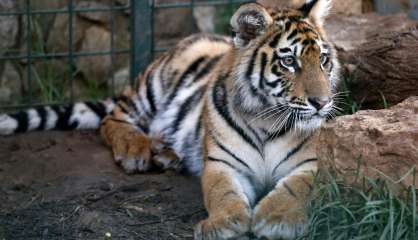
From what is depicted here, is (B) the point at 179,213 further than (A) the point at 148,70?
No

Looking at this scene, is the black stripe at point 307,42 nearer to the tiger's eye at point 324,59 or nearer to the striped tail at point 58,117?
the tiger's eye at point 324,59

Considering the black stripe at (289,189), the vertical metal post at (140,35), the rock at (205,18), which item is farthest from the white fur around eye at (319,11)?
the rock at (205,18)

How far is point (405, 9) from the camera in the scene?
6297mm

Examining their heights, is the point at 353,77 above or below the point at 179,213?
above

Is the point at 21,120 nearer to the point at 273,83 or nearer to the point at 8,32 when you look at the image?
the point at 8,32

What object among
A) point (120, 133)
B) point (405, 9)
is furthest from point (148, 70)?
point (405, 9)

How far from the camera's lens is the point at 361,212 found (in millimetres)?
4090

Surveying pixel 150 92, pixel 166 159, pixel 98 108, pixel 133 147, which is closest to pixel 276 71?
pixel 166 159

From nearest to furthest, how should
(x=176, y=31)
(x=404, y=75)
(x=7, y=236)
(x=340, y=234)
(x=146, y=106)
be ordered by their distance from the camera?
(x=340, y=234), (x=7, y=236), (x=404, y=75), (x=146, y=106), (x=176, y=31)

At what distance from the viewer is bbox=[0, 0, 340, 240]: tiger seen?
176 inches

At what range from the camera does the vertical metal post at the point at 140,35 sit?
21.0 feet


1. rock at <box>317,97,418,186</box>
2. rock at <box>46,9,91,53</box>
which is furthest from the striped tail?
rock at <box>317,97,418,186</box>

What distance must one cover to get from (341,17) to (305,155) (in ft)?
5.19

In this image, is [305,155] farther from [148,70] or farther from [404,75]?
[148,70]
